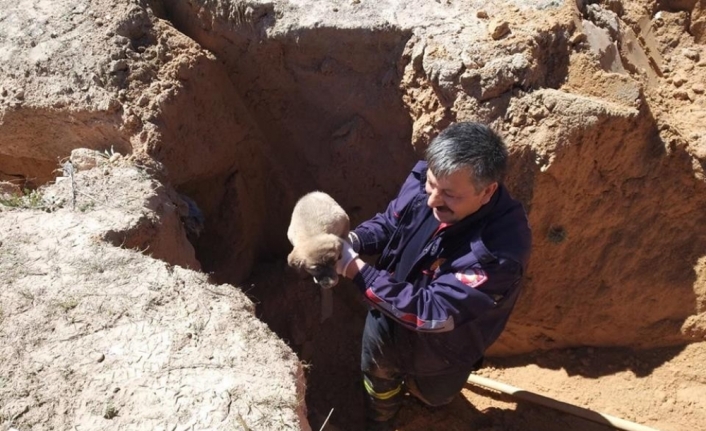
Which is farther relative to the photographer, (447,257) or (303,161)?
(303,161)

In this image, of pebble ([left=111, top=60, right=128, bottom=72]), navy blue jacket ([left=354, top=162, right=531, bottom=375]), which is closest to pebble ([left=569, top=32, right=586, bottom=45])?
navy blue jacket ([left=354, top=162, right=531, bottom=375])

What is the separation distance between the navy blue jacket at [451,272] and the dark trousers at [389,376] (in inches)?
8.2

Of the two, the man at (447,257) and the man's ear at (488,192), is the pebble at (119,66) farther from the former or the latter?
the man's ear at (488,192)

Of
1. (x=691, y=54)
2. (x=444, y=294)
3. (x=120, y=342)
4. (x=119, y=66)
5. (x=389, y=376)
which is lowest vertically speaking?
(x=389, y=376)

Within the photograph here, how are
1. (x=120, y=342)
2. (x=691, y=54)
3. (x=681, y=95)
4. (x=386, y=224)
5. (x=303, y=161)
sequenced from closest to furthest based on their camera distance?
1. (x=120, y=342)
2. (x=386, y=224)
3. (x=681, y=95)
4. (x=691, y=54)
5. (x=303, y=161)

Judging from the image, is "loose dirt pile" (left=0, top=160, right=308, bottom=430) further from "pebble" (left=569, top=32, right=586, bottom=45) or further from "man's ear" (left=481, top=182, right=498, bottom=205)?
"pebble" (left=569, top=32, right=586, bottom=45)

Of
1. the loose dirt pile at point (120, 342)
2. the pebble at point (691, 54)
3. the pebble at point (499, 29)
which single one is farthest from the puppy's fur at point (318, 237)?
the pebble at point (691, 54)

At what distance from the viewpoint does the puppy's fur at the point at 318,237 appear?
2.48 meters

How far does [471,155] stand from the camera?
225cm

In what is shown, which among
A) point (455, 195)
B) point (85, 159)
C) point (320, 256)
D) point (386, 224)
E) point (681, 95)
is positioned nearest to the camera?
point (455, 195)

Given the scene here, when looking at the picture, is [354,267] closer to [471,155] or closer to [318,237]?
[318,237]

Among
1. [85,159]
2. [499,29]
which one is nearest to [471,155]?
[499,29]

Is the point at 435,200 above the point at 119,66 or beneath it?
beneath

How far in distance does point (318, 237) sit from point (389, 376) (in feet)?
3.51
